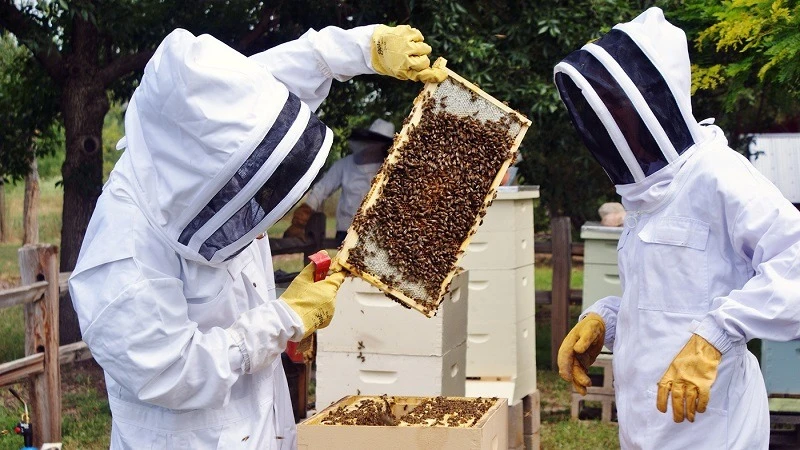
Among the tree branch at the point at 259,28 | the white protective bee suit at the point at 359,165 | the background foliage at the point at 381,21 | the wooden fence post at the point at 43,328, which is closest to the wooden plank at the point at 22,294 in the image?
the wooden fence post at the point at 43,328

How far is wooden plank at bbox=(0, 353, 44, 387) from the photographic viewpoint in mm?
5430

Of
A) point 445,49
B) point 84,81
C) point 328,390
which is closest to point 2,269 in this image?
point 84,81

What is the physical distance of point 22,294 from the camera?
5605mm

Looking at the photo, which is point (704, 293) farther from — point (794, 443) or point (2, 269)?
point (2, 269)

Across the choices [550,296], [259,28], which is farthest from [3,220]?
[550,296]

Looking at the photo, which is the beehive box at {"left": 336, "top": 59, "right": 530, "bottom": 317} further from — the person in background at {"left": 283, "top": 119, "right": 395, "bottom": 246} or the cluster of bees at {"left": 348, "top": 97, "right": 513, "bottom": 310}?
the person in background at {"left": 283, "top": 119, "right": 395, "bottom": 246}

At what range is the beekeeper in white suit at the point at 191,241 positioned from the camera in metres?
2.64

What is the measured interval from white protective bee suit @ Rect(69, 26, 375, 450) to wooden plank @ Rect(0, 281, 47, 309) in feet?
9.32

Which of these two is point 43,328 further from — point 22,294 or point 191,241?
point 191,241

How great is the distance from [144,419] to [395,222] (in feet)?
3.79

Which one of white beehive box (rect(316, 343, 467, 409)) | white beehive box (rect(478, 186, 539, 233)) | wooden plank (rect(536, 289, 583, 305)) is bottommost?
wooden plank (rect(536, 289, 583, 305))

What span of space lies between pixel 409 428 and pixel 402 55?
4.47 feet

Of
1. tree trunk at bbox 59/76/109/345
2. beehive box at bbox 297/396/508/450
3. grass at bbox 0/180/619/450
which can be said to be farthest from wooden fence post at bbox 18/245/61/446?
beehive box at bbox 297/396/508/450

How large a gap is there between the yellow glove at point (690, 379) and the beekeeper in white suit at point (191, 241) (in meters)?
1.17
